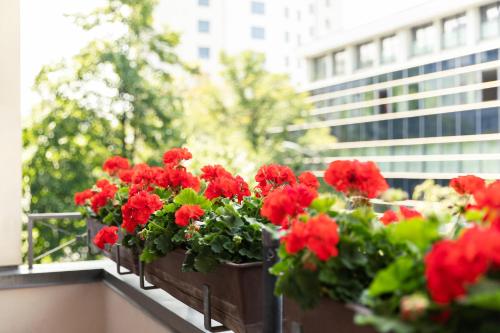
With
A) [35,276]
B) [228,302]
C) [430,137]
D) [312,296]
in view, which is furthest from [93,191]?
[430,137]

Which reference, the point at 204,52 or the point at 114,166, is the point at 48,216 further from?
the point at 204,52

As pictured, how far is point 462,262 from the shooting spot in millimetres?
477

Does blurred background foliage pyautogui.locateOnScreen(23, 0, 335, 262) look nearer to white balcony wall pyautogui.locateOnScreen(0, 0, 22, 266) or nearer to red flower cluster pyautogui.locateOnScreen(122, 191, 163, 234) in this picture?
white balcony wall pyautogui.locateOnScreen(0, 0, 22, 266)

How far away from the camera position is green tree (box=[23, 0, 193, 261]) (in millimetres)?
7586

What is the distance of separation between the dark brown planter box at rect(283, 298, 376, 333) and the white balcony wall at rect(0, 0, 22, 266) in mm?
1782

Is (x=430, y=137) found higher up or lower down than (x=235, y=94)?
lower down

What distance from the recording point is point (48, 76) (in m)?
7.64

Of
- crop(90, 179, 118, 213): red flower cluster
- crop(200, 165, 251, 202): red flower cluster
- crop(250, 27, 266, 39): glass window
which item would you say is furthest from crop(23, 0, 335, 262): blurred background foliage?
crop(250, 27, 266, 39): glass window

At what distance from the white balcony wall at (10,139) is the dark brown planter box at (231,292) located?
1.26 metres

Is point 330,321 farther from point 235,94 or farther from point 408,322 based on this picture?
point 235,94

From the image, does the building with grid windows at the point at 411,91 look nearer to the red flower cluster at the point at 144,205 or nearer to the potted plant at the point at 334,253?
the red flower cluster at the point at 144,205

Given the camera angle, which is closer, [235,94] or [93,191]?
[93,191]

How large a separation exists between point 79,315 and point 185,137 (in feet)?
19.6

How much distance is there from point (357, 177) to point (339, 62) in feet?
58.3
